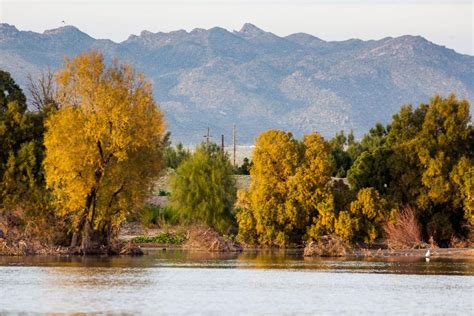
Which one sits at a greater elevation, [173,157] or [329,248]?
[173,157]

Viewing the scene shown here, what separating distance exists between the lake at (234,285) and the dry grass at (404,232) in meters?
8.52

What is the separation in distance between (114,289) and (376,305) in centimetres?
940

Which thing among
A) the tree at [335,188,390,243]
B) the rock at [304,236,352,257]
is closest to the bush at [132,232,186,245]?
the tree at [335,188,390,243]

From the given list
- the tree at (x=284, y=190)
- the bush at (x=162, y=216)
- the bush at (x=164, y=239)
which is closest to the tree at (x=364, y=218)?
the tree at (x=284, y=190)

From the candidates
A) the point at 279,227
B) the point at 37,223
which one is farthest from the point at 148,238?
the point at 37,223

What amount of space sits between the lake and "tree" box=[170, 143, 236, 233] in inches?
650

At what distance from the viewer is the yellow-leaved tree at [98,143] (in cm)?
6338

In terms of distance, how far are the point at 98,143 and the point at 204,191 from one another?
18854 millimetres

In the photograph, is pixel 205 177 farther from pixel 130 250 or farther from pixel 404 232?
pixel 130 250

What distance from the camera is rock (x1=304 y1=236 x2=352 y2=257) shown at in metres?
68.7

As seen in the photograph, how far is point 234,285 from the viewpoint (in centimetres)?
4647

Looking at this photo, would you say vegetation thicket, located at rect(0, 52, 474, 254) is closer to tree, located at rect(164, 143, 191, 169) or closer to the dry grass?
the dry grass

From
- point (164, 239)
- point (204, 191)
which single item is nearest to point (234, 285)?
point (164, 239)

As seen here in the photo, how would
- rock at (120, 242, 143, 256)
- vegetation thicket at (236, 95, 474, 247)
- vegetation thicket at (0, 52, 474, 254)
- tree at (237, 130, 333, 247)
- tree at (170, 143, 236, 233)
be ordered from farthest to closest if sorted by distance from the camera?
tree at (170, 143, 236, 233), tree at (237, 130, 333, 247), vegetation thicket at (236, 95, 474, 247), rock at (120, 242, 143, 256), vegetation thicket at (0, 52, 474, 254)
